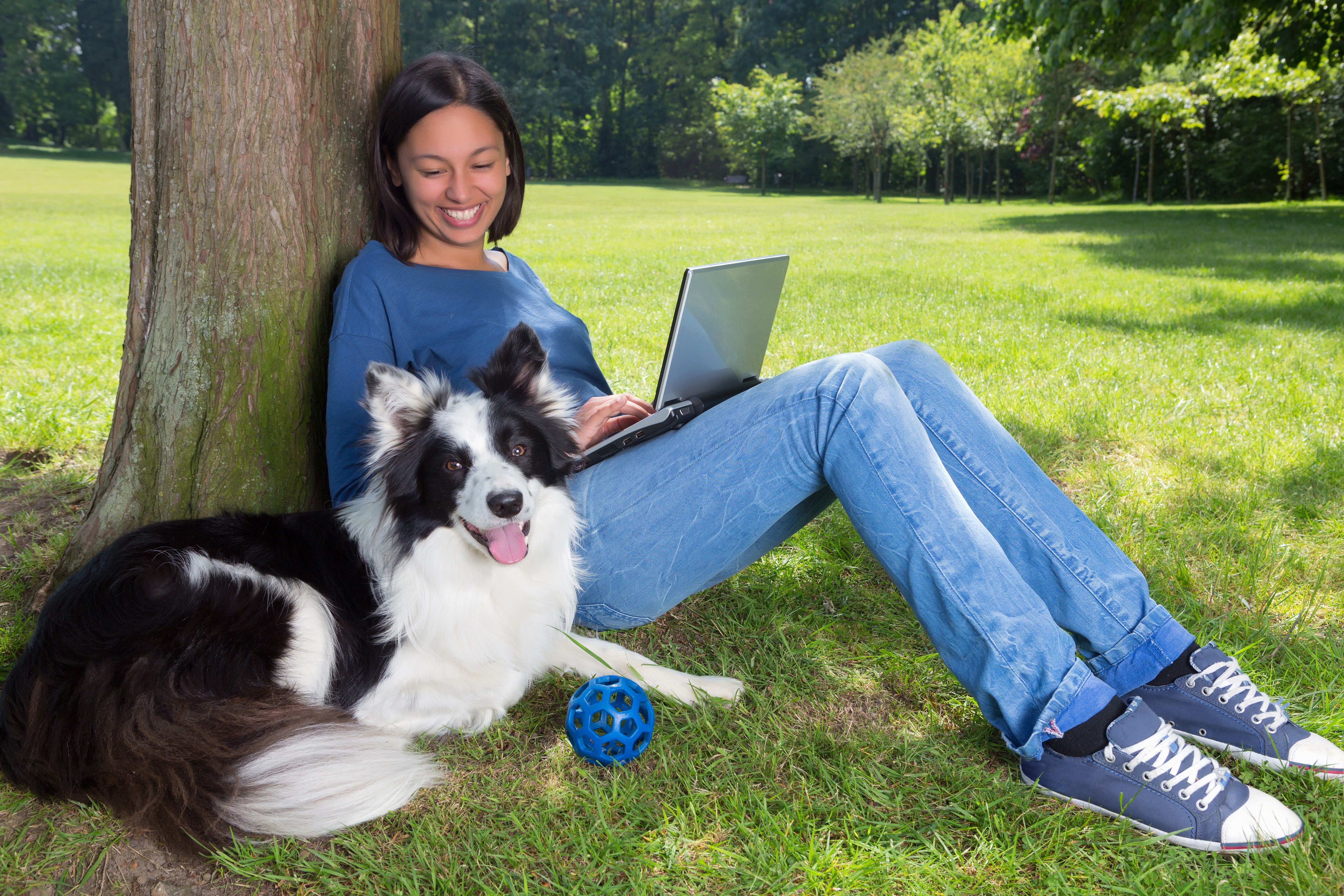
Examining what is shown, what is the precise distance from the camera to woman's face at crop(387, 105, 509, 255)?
2.62 metres

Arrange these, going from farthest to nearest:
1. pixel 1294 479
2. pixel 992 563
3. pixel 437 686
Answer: pixel 1294 479 → pixel 437 686 → pixel 992 563

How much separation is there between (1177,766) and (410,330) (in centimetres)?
231

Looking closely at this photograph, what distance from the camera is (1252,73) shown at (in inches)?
683

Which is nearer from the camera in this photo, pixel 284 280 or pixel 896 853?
pixel 896 853

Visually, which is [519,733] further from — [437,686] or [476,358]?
[476,358]

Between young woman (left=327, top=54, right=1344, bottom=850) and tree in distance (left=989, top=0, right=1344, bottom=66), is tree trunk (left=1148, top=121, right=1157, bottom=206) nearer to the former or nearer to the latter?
tree in distance (left=989, top=0, right=1344, bottom=66)

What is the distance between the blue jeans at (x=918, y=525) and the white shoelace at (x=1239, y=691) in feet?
0.27

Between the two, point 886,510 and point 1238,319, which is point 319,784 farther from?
point 1238,319

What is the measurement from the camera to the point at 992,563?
1.99 m

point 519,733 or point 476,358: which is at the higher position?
point 476,358

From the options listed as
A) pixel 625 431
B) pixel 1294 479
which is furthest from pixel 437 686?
pixel 1294 479

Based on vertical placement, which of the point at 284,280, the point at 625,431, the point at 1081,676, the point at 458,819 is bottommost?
the point at 458,819

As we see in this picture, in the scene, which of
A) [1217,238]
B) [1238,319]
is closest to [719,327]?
[1238,319]

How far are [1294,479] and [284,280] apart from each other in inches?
175
